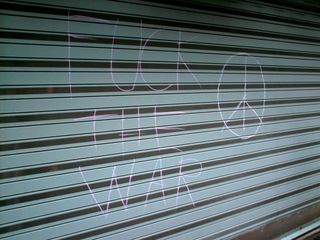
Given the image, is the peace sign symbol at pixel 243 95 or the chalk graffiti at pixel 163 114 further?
the peace sign symbol at pixel 243 95

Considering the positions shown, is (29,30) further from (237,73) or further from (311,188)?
(311,188)

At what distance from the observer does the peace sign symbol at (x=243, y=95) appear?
4.49 m

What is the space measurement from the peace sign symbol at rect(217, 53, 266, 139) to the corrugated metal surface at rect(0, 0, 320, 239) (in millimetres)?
20

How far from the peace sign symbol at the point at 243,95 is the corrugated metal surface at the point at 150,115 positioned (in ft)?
0.07

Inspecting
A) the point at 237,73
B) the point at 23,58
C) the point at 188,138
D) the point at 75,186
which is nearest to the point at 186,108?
the point at 188,138

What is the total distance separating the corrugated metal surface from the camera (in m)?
3.11

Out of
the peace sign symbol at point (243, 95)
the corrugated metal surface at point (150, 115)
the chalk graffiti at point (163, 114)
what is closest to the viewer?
the corrugated metal surface at point (150, 115)

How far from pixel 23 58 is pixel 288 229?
15.6ft

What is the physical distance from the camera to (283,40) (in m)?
5.15

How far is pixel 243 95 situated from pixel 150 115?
1545 millimetres

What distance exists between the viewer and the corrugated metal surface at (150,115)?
3107 millimetres

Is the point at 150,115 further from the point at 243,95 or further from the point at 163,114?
the point at 243,95

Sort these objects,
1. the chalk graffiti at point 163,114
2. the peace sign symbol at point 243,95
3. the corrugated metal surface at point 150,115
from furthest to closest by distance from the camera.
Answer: the peace sign symbol at point 243,95 < the chalk graffiti at point 163,114 < the corrugated metal surface at point 150,115

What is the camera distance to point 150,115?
3.85m
